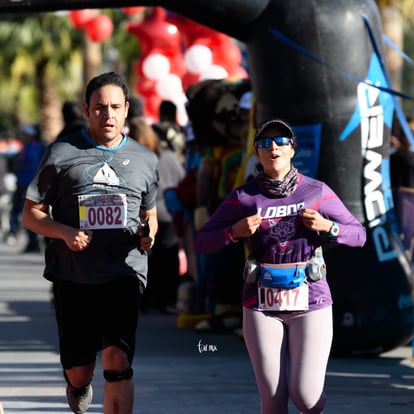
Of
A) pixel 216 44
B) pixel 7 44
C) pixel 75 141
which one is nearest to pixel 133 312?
pixel 75 141

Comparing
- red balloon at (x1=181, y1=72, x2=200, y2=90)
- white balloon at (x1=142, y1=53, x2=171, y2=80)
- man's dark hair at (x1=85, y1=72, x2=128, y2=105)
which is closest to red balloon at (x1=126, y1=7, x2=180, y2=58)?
white balloon at (x1=142, y1=53, x2=171, y2=80)

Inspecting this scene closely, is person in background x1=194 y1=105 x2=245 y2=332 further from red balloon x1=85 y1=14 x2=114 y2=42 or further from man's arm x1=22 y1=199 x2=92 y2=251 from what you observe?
red balloon x1=85 y1=14 x2=114 y2=42

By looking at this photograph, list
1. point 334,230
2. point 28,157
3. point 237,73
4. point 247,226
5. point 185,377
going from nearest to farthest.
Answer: point 247,226, point 334,230, point 185,377, point 237,73, point 28,157

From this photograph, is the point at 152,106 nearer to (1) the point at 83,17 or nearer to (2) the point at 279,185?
(1) the point at 83,17

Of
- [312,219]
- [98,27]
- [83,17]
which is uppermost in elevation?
[83,17]

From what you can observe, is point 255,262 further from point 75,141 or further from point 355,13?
point 355,13

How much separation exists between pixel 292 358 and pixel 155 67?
12744 millimetres

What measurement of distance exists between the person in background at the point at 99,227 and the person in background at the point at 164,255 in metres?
6.12

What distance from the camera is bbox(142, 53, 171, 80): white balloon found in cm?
1812

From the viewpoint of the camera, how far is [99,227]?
5.94 metres

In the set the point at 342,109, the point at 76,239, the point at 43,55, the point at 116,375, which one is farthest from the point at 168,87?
the point at 43,55

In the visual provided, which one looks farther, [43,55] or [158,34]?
[43,55]

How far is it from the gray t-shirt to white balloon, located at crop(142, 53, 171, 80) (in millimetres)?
12130

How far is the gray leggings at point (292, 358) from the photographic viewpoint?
5.66 m
